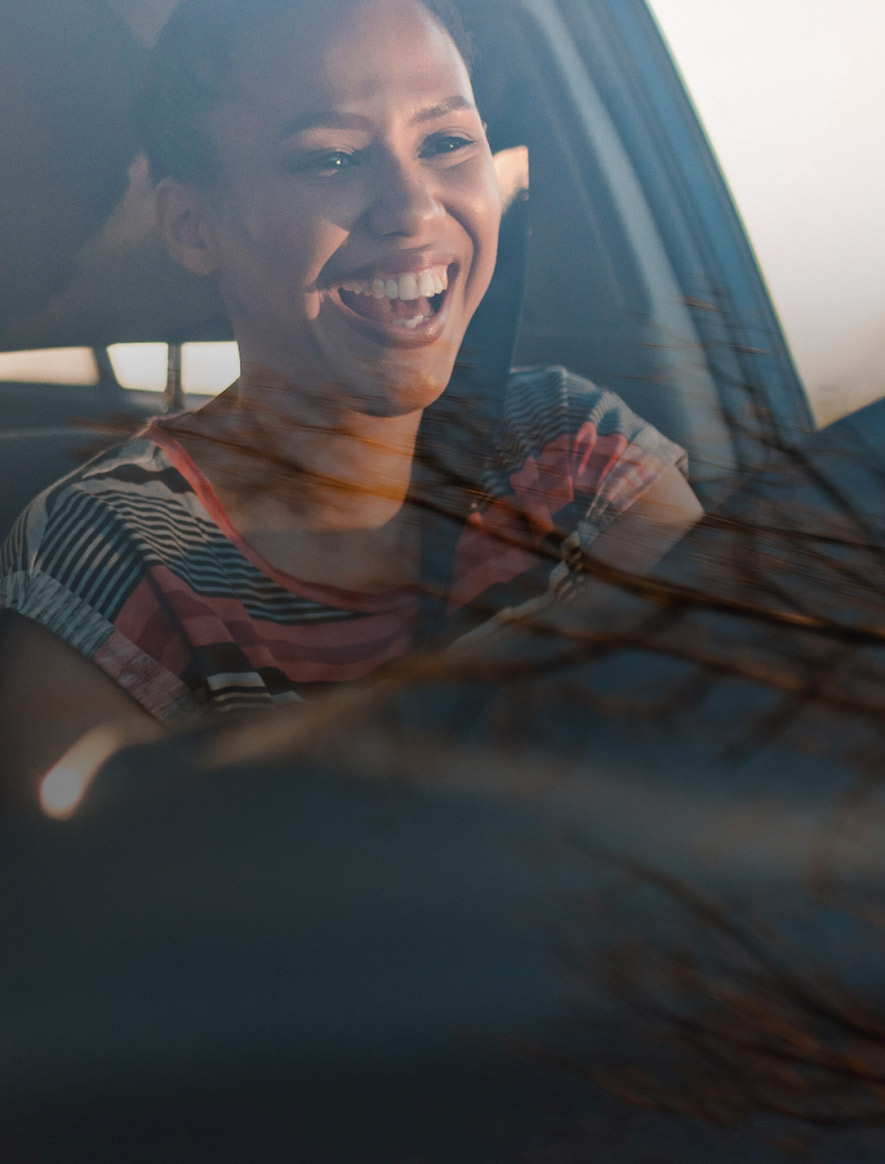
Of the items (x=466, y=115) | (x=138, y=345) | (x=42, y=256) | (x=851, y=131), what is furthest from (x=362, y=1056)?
(x=851, y=131)

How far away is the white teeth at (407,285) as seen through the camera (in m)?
0.91

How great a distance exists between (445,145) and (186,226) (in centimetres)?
28

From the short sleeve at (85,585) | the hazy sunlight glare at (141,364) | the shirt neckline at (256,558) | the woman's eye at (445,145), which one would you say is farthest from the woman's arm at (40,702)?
the woman's eye at (445,145)

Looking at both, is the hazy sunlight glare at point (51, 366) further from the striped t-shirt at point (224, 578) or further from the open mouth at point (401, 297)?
the open mouth at point (401, 297)

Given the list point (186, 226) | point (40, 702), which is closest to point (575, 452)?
point (186, 226)

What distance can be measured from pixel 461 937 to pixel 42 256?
0.79 m

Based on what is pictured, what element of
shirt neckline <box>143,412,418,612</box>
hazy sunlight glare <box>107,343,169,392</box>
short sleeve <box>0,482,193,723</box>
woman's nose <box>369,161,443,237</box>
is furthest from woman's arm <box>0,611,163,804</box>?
woman's nose <box>369,161,443,237</box>

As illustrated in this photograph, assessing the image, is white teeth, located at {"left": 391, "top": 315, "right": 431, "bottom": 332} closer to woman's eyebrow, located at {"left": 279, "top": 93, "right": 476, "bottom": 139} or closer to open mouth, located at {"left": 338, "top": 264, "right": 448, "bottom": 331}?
open mouth, located at {"left": 338, "top": 264, "right": 448, "bottom": 331}

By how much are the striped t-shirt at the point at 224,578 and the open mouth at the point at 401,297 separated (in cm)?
15

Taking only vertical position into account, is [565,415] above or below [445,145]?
below

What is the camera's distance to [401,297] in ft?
3.05

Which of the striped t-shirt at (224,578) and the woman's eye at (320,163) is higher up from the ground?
the woman's eye at (320,163)

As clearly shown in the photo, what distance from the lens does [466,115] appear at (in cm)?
100

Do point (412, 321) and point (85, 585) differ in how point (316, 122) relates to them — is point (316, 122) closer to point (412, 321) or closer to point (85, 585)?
point (412, 321)
